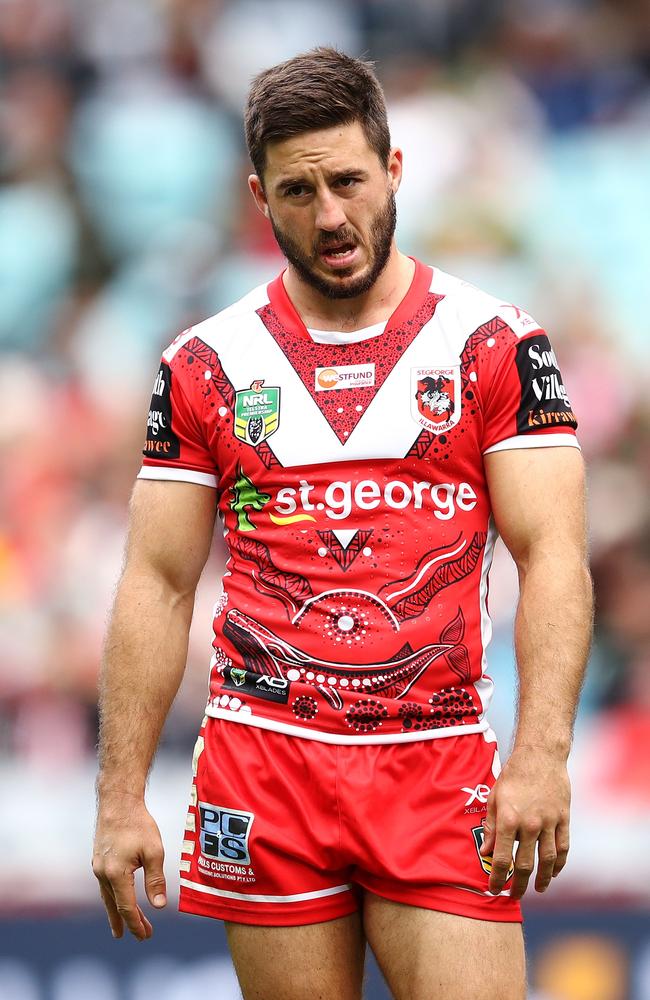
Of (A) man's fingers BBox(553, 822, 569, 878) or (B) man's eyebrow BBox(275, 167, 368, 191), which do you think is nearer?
(A) man's fingers BBox(553, 822, 569, 878)

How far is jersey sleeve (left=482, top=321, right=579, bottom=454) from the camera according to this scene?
10.3ft

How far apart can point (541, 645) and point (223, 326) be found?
105cm

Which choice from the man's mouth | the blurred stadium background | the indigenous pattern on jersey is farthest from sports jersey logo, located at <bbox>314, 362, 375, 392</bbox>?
the blurred stadium background

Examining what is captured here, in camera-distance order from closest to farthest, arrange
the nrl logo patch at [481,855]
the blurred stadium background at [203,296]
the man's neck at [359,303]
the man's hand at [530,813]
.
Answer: the man's hand at [530,813] < the nrl logo patch at [481,855] < the man's neck at [359,303] < the blurred stadium background at [203,296]

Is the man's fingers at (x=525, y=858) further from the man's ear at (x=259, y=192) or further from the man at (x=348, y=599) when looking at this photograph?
the man's ear at (x=259, y=192)

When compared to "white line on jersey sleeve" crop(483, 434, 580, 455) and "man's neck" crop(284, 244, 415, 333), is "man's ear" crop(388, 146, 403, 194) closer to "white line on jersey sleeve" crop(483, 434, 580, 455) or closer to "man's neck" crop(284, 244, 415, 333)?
"man's neck" crop(284, 244, 415, 333)

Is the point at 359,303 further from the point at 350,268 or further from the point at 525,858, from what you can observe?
the point at 525,858

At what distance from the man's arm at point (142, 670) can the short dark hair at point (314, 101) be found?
804mm

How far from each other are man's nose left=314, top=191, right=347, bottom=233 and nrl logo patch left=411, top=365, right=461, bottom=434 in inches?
13.9

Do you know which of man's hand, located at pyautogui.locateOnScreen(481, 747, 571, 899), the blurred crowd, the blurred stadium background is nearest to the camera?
man's hand, located at pyautogui.locateOnScreen(481, 747, 571, 899)

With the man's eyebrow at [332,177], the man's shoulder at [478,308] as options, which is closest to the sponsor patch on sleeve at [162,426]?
the man's eyebrow at [332,177]

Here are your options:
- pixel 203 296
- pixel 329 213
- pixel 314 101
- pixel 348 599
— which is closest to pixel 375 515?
pixel 348 599

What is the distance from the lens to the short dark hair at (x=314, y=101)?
322 cm

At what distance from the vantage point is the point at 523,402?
3.16 metres
